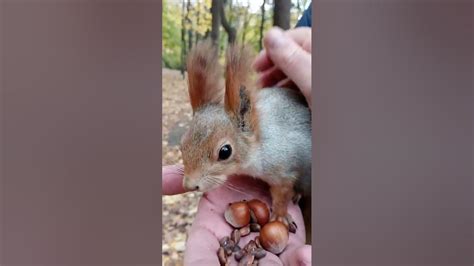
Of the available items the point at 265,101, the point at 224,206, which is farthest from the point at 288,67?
the point at 224,206

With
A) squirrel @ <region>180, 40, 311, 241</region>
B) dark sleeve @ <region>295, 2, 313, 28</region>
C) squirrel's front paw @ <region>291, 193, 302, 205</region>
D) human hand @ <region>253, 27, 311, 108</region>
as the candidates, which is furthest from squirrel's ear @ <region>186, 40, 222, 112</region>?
squirrel's front paw @ <region>291, 193, 302, 205</region>

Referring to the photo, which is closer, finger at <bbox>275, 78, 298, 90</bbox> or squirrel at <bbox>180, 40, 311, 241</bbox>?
squirrel at <bbox>180, 40, 311, 241</bbox>

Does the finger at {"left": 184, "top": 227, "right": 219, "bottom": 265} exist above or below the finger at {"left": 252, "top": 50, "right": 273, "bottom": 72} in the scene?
below

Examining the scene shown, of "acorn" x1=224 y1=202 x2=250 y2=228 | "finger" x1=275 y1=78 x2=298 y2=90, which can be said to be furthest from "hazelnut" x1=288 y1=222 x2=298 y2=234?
"finger" x1=275 y1=78 x2=298 y2=90

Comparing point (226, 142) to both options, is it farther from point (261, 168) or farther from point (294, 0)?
point (294, 0)

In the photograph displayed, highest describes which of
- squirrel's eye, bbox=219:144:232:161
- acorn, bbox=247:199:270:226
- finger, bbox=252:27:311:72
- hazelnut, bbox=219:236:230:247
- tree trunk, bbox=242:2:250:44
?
tree trunk, bbox=242:2:250:44

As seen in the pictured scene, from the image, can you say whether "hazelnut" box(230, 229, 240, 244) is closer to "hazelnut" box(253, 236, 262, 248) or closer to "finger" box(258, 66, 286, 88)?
"hazelnut" box(253, 236, 262, 248)
